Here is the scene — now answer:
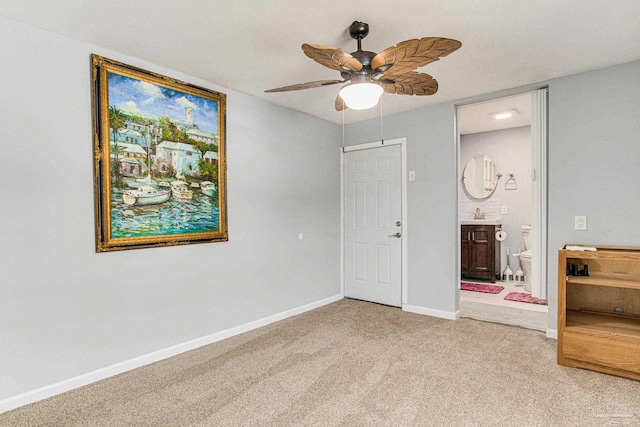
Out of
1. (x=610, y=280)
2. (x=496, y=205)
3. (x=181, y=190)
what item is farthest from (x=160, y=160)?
(x=496, y=205)

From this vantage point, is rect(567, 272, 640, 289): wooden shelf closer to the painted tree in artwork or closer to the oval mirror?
the oval mirror

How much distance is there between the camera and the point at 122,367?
2.60 meters

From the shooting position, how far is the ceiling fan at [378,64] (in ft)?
5.90

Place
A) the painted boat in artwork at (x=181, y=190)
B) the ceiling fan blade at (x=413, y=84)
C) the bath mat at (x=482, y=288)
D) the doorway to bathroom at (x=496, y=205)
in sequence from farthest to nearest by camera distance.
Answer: the bath mat at (x=482, y=288)
the doorway to bathroom at (x=496, y=205)
the painted boat in artwork at (x=181, y=190)
the ceiling fan blade at (x=413, y=84)

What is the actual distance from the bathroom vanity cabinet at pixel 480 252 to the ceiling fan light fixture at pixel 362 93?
4012 mm

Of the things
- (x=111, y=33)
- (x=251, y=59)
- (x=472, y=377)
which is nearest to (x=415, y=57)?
(x=251, y=59)

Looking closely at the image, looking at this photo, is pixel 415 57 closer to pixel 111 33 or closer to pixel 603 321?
pixel 111 33

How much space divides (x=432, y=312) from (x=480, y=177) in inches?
117

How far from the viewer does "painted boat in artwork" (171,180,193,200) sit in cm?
294

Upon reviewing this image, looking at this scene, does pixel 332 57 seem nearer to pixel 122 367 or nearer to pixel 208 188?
pixel 208 188

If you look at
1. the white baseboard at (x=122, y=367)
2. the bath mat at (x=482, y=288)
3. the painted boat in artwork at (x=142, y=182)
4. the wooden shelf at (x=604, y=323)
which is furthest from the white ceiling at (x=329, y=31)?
the bath mat at (x=482, y=288)

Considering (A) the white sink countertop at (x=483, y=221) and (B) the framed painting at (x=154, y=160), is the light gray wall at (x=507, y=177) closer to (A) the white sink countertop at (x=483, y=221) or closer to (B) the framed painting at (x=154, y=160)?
(A) the white sink countertop at (x=483, y=221)

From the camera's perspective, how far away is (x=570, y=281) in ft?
8.74

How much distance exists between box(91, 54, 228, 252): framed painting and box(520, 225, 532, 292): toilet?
4335 mm
